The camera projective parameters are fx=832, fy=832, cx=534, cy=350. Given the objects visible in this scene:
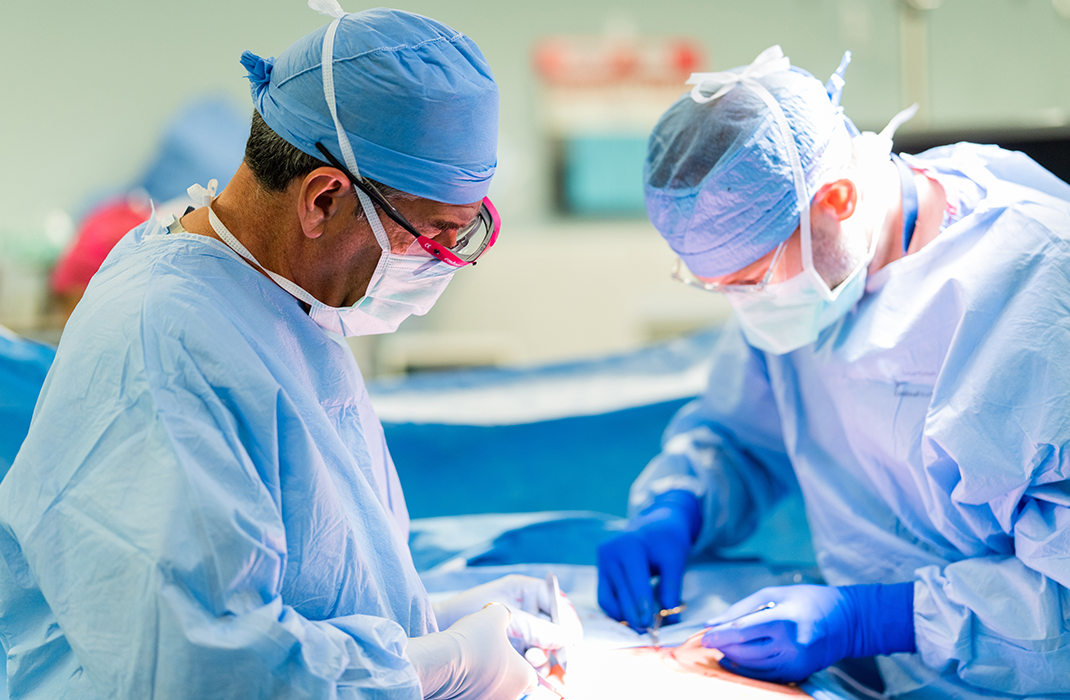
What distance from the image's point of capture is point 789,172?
1280 millimetres

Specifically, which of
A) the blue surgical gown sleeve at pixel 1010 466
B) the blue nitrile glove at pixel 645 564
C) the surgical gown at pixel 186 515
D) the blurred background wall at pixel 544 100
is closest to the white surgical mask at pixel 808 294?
the blue surgical gown sleeve at pixel 1010 466

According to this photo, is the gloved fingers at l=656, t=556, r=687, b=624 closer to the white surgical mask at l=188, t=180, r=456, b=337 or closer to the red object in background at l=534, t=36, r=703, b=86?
the white surgical mask at l=188, t=180, r=456, b=337

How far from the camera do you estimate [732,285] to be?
142cm

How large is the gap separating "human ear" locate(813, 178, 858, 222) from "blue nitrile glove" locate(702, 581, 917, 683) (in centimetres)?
60

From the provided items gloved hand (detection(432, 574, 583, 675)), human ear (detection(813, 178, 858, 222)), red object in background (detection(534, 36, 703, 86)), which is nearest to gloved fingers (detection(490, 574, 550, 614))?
gloved hand (detection(432, 574, 583, 675))

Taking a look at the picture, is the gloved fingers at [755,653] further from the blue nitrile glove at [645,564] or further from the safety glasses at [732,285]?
the safety glasses at [732,285]

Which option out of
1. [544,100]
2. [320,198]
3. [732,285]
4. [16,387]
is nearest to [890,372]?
[732,285]

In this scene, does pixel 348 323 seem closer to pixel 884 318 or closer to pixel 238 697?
pixel 238 697

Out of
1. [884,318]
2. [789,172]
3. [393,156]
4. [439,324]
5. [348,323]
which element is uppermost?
[393,156]

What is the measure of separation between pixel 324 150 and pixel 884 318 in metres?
0.92

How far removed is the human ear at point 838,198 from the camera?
133 cm

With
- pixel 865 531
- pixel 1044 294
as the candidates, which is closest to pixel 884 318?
pixel 1044 294

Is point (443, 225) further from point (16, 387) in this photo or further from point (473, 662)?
point (16, 387)

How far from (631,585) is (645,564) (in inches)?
1.9
